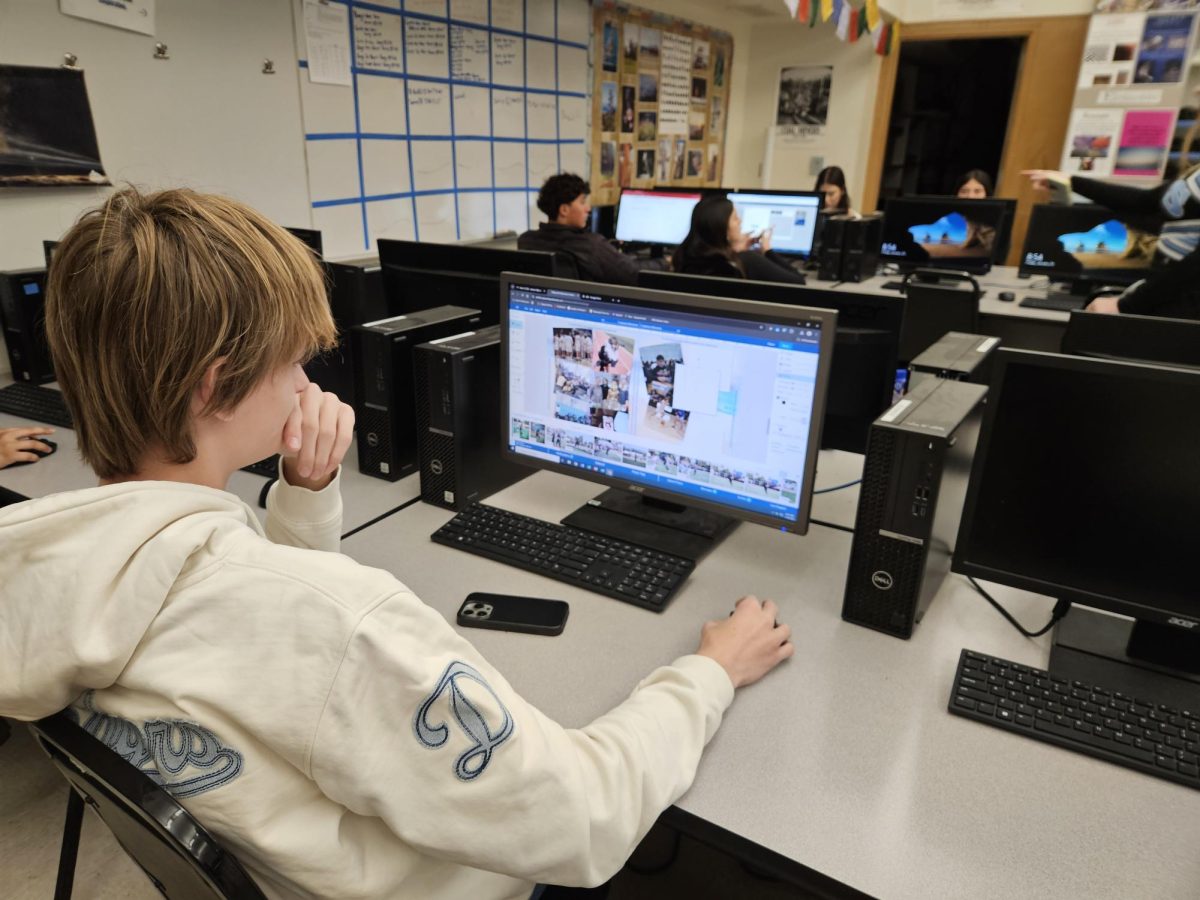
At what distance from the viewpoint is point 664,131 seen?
5.49 meters

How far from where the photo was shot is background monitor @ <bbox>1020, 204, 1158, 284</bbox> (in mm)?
3547

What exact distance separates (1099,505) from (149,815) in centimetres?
108

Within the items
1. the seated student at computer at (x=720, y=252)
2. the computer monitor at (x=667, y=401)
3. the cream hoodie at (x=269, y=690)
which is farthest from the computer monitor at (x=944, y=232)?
the cream hoodie at (x=269, y=690)

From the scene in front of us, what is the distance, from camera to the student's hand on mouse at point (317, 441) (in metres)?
1.13

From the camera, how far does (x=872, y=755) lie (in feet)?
2.97

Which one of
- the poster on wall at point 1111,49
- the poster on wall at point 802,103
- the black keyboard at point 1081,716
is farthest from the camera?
the poster on wall at point 802,103

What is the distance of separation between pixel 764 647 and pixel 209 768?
26.9 inches

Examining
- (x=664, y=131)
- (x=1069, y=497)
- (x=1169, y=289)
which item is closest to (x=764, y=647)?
(x=1069, y=497)

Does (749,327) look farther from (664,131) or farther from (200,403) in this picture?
(664,131)

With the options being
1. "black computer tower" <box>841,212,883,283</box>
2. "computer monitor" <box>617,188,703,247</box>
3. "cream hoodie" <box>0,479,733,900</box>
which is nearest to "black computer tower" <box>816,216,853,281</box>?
"black computer tower" <box>841,212,883,283</box>

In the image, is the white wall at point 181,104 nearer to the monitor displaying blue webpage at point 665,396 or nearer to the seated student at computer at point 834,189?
the monitor displaying blue webpage at point 665,396

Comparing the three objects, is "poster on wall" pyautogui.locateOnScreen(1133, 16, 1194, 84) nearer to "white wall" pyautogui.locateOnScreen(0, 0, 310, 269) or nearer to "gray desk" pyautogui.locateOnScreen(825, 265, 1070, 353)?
"gray desk" pyautogui.locateOnScreen(825, 265, 1070, 353)

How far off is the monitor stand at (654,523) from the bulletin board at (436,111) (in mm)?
2289

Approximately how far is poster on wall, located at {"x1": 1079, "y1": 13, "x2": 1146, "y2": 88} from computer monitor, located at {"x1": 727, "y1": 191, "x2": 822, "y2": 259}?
2.58m
